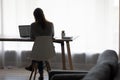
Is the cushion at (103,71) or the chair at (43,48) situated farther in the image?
the chair at (43,48)

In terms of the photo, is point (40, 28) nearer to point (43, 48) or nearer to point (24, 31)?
point (43, 48)

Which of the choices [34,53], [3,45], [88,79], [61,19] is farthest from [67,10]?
[88,79]

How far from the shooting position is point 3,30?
551 centimetres

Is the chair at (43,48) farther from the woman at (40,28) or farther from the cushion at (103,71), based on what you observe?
the cushion at (103,71)

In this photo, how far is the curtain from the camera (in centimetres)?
527

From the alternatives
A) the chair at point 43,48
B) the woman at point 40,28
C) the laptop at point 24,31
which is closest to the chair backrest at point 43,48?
the chair at point 43,48

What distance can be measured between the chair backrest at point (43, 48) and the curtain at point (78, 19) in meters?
1.52

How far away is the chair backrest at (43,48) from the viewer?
12.1 feet

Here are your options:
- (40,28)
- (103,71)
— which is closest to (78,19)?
(40,28)

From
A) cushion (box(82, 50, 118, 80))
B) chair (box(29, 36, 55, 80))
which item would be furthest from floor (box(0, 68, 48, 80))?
cushion (box(82, 50, 118, 80))

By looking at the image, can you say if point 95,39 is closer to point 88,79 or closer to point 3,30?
point 3,30

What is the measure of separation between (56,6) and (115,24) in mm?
1175

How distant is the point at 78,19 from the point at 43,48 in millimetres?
1827

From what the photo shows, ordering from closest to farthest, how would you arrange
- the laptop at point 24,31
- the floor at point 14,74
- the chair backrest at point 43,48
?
the chair backrest at point 43,48 < the laptop at point 24,31 < the floor at point 14,74
